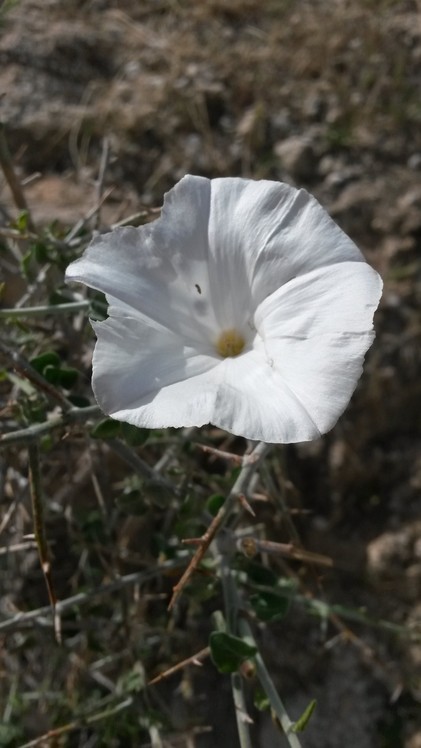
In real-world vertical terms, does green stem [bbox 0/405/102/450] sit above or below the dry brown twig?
above

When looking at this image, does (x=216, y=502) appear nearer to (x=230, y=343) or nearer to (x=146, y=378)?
(x=230, y=343)

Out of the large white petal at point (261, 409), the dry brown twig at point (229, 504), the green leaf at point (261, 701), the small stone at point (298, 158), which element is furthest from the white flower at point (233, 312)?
the small stone at point (298, 158)

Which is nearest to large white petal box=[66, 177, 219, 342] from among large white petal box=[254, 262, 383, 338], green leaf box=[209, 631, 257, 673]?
large white petal box=[254, 262, 383, 338]

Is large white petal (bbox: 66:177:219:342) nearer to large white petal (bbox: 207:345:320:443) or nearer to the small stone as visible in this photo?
large white petal (bbox: 207:345:320:443)

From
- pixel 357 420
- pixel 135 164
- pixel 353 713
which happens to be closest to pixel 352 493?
pixel 357 420

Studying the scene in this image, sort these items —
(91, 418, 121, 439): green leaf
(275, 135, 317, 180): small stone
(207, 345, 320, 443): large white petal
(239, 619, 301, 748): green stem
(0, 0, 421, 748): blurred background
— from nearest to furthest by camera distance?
(207, 345, 320, 443): large white petal, (239, 619, 301, 748): green stem, (91, 418, 121, 439): green leaf, (0, 0, 421, 748): blurred background, (275, 135, 317, 180): small stone

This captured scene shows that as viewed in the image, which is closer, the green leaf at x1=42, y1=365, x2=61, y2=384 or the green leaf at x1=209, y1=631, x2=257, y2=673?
the green leaf at x1=209, y1=631, x2=257, y2=673
